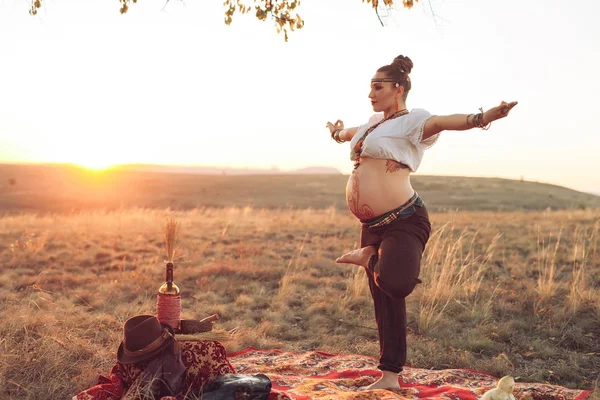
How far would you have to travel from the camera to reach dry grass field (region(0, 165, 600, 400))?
17.2 ft

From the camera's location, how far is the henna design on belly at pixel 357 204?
14.1ft

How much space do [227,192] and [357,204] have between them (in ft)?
147

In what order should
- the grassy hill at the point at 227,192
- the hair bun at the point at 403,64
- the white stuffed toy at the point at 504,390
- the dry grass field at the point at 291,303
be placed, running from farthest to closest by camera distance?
the grassy hill at the point at 227,192, the dry grass field at the point at 291,303, the hair bun at the point at 403,64, the white stuffed toy at the point at 504,390

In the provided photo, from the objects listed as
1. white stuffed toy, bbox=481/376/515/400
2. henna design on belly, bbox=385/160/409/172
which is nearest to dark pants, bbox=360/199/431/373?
henna design on belly, bbox=385/160/409/172

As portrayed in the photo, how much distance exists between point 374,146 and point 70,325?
12.8 feet

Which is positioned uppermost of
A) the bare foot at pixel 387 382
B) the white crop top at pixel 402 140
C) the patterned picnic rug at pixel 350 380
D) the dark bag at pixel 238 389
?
the white crop top at pixel 402 140

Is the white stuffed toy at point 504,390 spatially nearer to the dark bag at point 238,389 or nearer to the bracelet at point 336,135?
the dark bag at point 238,389

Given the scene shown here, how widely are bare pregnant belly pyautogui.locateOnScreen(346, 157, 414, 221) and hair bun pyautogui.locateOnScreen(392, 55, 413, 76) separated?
72 cm

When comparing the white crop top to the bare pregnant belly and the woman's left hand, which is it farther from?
the woman's left hand

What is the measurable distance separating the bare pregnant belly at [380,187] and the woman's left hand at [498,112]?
0.78m

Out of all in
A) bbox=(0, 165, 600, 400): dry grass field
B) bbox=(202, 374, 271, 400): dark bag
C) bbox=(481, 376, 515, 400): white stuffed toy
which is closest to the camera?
bbox=(481, 376, 515, 400): white stuffed toy

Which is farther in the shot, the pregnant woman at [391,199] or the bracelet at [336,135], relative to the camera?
the bracelet at [336,135]

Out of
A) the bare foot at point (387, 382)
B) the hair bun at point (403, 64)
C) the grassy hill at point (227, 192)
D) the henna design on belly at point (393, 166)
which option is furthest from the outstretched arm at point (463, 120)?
the grassy hill at point (227, 192)

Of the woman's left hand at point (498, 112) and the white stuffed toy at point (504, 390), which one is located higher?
the woman's left hand at point (498, 112)
